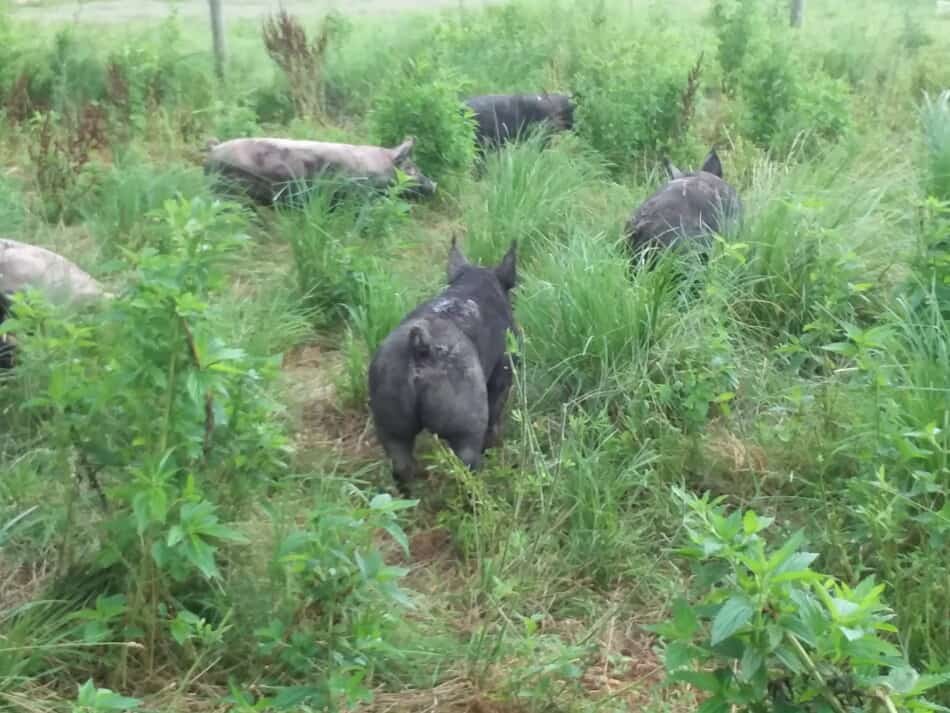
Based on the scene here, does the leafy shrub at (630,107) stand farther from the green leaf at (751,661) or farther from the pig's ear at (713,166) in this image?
the green leaf at (751,661)

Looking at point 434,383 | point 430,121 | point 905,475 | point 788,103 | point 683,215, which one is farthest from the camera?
point 788,103

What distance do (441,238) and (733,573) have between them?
15.4 ft

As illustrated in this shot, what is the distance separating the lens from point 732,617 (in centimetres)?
223

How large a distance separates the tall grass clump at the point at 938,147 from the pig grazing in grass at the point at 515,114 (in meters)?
3.07

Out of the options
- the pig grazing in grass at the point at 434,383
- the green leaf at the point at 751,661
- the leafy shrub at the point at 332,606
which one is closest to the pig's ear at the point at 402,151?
the pig grazing in grass at the point at 434,383

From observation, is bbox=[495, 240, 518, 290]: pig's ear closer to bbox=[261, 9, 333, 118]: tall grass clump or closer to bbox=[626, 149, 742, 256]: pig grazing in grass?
bbox=[626, 149, 742, 256]: pig grazing in grass

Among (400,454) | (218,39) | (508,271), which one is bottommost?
(400,454)

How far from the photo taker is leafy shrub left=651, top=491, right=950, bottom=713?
7.36 ft

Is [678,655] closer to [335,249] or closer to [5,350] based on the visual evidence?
[5,350]

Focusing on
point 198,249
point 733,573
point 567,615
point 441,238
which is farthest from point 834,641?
point 441,238

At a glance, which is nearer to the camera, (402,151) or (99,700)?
(99,700)

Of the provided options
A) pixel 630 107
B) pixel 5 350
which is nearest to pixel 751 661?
pixel 5 350

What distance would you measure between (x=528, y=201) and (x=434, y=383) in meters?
2.52

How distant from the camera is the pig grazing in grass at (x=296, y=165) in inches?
283
